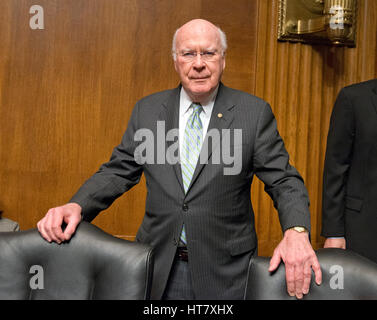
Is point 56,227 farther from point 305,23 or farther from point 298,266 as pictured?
point 305,23

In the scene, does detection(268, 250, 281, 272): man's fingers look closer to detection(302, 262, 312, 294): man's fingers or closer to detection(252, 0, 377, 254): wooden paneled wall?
detection(302, 262, 312, 294): man's fingers

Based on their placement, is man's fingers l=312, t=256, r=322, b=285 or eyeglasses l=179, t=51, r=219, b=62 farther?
eyeglasses l=179, t=51, r=219, b=62

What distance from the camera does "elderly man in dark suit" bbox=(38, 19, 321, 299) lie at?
1.59 m

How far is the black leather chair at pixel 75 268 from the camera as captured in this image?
123 centimetres

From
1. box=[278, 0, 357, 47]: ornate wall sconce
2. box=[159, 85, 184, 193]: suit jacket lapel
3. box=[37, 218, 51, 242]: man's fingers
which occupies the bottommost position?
box=[37, 218, 51, 242]: man's fingers

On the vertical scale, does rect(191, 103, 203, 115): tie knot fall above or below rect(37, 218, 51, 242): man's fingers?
above

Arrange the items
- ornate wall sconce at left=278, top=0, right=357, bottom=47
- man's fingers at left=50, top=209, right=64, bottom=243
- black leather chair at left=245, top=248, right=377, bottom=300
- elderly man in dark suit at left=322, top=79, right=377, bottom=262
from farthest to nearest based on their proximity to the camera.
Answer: ornate wall sconce at left=278, top=0, right=357, bottom=47
elderly man in dark suit at left=322, top=79, right=377, bottom=262
man's fingers at left=50, top=209, right=64, bottom=243
black leather chair at left=245, top=248, right=377, bottom=300

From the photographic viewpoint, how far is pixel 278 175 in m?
1.59

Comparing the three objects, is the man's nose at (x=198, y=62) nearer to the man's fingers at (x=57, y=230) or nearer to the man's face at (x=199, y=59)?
the man's face at (x=199, y=59)

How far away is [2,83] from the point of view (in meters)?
2.79

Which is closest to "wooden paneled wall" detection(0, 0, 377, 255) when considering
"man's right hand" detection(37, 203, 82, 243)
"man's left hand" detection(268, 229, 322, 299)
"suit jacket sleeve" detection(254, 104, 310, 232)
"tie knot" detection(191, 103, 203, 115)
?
"tie knot" detection(191, 103, 203, 115)

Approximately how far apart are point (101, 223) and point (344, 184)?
1.60 metres

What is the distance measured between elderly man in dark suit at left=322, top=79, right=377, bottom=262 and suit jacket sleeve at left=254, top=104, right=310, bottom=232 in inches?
15.7

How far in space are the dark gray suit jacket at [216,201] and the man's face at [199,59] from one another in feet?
0.33
